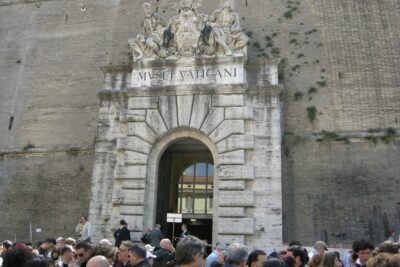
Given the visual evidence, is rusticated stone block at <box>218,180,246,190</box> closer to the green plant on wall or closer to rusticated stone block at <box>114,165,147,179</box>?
rusticated stone block at <box>114,165,147,179</box>

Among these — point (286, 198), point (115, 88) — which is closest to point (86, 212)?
point (115, 88)

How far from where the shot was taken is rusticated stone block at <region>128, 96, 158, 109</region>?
38.8 feet

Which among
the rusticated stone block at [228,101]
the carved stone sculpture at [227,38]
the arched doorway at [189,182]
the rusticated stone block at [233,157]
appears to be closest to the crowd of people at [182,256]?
the rusticated stone block at [233,157]

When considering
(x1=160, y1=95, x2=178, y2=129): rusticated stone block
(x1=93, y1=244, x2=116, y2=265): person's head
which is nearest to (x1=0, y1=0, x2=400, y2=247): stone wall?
(x1=160, y1=95, x2=178, y2=129): rusticated stone block

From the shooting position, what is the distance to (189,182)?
13992 mm

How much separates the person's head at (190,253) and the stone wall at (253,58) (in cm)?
871

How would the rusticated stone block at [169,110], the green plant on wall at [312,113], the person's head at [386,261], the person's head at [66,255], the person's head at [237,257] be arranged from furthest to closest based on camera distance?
the green plant on wall at [312,113]
the rusticated stone block at [169,110]
the person's head at [66,255]
the person's head at [237,257]
the person's head at [386,261]

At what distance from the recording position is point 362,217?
37.6 ft

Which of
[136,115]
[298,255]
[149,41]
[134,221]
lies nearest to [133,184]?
[134,221]

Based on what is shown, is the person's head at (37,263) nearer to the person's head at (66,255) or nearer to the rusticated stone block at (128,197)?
the person's head at (66,255)

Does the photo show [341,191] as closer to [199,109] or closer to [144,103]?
[199,109]

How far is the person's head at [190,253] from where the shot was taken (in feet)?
11.1

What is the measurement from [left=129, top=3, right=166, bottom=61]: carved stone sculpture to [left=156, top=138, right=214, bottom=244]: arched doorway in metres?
Result: 2.77

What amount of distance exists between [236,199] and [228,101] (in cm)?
267
